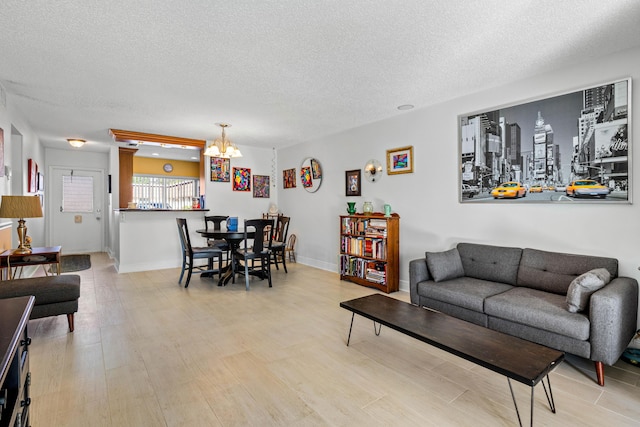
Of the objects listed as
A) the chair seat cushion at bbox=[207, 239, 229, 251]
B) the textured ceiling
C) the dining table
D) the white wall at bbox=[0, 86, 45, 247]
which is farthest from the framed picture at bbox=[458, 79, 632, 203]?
the white wall at bbox=[0, 86, 45, 247]

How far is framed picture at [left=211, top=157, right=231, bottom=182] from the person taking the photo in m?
6.28

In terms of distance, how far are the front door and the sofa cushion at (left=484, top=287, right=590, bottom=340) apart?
27.6 feet

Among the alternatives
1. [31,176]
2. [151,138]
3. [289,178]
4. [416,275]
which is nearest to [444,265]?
[416,275]

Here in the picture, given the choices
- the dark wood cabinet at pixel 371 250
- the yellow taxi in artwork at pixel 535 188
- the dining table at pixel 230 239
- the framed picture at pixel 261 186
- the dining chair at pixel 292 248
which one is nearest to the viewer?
the yellow taxi in artwork at pixel 535 188

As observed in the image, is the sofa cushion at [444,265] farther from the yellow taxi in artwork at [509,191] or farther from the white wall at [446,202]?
the yellow taxi in artwork at [509,191]

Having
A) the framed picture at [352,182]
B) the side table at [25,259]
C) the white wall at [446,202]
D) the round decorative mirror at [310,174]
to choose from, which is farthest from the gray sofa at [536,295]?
the side table at [25,259]

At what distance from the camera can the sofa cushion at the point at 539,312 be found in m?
2.18

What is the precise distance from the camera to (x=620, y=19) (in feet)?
7.21

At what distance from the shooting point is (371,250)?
4.47 meters

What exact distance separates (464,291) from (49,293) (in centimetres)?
358

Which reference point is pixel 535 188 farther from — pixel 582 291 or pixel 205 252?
pixel 205 252

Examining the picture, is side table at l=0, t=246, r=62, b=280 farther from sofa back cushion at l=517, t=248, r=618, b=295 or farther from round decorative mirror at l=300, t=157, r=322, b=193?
sofa back cushion at l=517, t=248, r=618, b=295

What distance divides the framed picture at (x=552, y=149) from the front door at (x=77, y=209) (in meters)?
7.98

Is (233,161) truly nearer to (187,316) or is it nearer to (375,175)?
(375,175)
